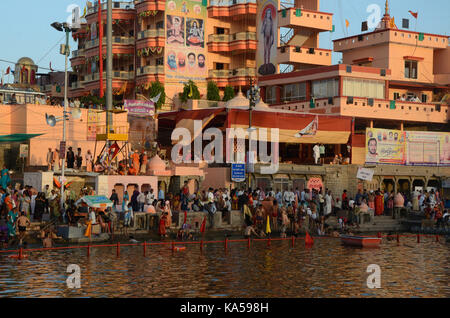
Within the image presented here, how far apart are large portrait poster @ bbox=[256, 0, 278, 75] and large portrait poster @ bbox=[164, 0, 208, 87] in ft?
15.9

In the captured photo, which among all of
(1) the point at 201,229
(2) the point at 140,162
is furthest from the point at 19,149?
(1) the point at 201,229

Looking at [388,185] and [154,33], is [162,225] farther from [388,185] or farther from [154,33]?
[154,33]

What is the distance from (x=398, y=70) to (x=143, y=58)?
21840 mm

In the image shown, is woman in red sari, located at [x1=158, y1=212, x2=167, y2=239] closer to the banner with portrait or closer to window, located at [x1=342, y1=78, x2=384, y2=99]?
the banner with portrait

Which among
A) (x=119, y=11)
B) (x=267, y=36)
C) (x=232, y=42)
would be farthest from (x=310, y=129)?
(x=119, y=11)

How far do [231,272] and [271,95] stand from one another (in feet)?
121

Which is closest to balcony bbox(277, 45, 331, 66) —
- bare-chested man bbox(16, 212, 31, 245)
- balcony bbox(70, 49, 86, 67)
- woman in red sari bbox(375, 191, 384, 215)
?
balcony bbox(70, 49, 86, 67)

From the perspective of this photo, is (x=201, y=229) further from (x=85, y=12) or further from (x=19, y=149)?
(x=85, y=12)

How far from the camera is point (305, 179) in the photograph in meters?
43.9

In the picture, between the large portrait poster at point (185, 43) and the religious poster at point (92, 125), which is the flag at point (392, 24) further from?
the religious poster at point (92, 125)

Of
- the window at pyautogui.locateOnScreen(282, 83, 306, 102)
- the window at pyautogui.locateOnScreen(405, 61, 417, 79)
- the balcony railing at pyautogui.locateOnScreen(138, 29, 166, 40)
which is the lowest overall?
the window at pyautogui.locateOnScreen(282, 83, 306, 102)

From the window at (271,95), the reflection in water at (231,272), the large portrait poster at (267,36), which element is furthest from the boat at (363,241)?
the large portrait poster at (267,36)

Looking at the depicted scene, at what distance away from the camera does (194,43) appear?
62.6 m

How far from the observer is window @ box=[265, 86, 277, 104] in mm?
56844
